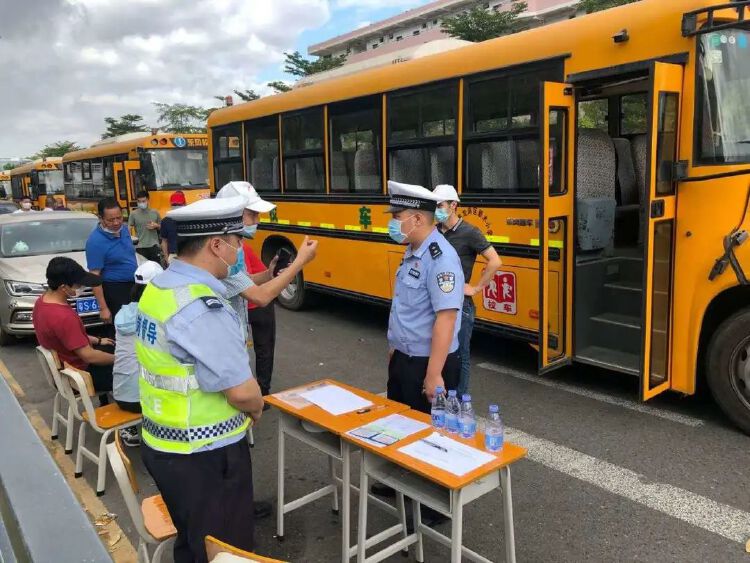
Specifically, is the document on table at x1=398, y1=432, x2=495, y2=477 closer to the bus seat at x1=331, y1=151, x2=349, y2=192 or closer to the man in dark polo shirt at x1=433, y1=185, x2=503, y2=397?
the man in dark polo shirt at x1=433, y1=185, x2=503, y2=397

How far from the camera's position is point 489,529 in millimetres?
3205

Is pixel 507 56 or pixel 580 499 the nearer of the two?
pixel 580 499

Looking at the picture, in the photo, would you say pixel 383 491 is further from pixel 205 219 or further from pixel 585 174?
pixel 585 174

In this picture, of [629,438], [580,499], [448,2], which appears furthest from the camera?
[448,2]

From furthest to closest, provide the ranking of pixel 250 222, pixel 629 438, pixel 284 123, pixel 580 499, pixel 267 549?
pixel 284 123, pixel 629 438, pixel 250 222, pixel 580 499, pixel 267 549

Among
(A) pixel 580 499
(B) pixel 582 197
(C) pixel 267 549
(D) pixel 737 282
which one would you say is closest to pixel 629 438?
(A) pixel 580 499

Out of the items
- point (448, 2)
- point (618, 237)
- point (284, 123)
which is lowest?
point (618, 237)

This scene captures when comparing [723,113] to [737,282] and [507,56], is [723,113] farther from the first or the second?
[507,56]

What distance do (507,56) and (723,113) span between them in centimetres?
176

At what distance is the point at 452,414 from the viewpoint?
2621 mm

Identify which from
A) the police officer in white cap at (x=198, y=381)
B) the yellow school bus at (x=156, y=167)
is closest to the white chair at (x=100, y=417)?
the police officer in white cap at (x=198, y=381)

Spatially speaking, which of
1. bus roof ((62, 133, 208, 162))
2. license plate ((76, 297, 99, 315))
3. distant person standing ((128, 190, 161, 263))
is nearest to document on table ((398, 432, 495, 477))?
license plate ((76, 297, 99, 315))

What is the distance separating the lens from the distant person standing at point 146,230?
9945 mm

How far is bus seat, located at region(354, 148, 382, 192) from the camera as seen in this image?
21.6 feet
